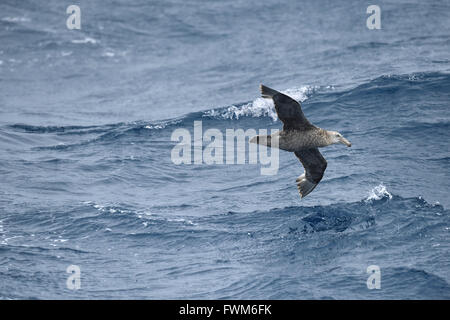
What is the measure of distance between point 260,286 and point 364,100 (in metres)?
12.4

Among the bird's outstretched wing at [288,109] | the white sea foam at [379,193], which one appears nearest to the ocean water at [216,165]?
→ the white sea foam at [379,193]

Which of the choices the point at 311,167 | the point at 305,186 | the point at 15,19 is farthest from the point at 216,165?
the point at 15,19

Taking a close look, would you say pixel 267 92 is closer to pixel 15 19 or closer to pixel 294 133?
pixel 294 133

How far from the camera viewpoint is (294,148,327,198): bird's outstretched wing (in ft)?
64.6

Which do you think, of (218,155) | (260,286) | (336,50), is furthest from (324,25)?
(260,286)

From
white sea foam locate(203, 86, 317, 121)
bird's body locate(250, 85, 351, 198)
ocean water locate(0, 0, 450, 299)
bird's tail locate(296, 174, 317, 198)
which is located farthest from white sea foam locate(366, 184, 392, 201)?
white sea foam locate(203, 86, 317, 121)

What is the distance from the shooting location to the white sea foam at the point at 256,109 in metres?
29.5

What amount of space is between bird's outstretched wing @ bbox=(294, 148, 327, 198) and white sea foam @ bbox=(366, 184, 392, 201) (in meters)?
2.56

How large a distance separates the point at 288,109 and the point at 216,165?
8.91 metres

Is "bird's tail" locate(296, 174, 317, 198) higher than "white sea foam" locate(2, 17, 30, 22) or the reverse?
the reverse

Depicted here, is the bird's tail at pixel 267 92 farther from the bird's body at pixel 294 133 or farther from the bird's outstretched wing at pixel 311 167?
the bird's outstretched wing at pixel 311 167

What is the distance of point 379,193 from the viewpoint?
22.2m

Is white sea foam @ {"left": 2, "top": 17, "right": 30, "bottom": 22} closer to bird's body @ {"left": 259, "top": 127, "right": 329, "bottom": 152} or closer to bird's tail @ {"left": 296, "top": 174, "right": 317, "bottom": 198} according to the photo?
bird's tail @ {"left": 296, "top": 174, "right": 317, "bottom": 198}
